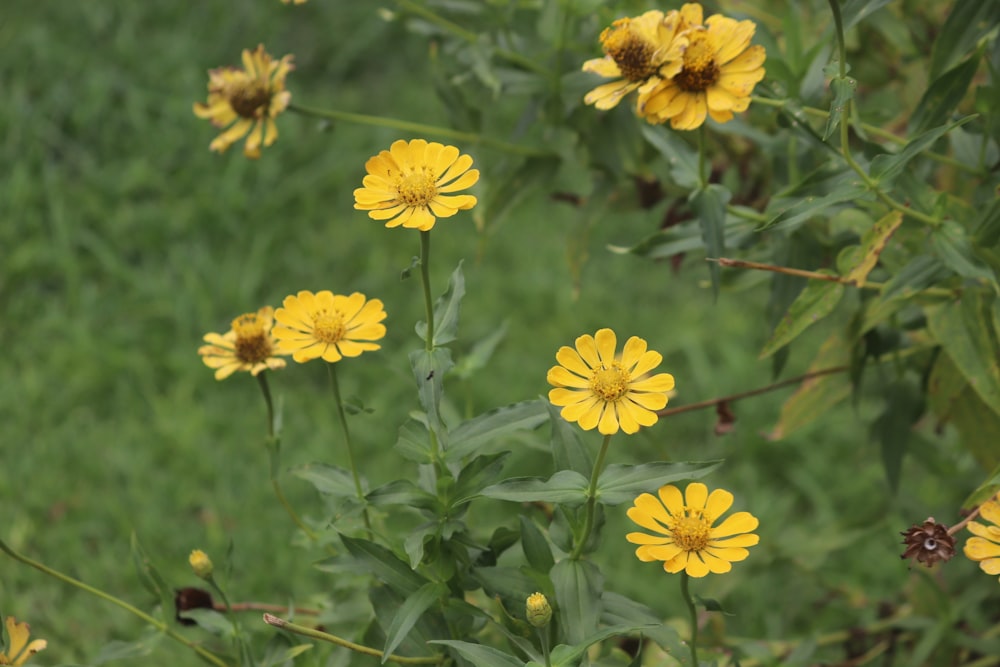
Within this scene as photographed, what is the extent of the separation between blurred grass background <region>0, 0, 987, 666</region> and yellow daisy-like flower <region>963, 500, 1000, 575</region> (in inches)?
30.6

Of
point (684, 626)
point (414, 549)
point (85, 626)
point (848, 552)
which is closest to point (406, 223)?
point (414, 549)

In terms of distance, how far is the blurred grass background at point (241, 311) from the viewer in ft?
6.93

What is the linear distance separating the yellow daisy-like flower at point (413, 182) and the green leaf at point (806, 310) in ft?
1.30

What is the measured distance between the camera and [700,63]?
107 cm

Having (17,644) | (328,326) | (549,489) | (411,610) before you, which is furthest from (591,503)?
(17,644)

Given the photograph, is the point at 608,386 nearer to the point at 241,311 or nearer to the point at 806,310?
the point at 806,310

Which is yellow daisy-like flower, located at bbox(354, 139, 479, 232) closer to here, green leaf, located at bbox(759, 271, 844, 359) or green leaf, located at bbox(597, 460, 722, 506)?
green leaf, located at bbox(597, 460, 722, 506)

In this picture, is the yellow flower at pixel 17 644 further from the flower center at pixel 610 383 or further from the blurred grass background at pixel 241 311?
the blurred grass background at pixel 241 311

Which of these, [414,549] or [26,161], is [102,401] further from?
[414,549]

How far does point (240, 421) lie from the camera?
2.47 meters

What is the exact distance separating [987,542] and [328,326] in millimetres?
588

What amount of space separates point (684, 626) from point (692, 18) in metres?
0.91

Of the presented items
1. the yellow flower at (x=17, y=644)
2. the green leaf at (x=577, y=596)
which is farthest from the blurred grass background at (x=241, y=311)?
the yellow flower at (x=17, y=644)

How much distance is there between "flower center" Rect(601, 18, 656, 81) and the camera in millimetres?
1079
